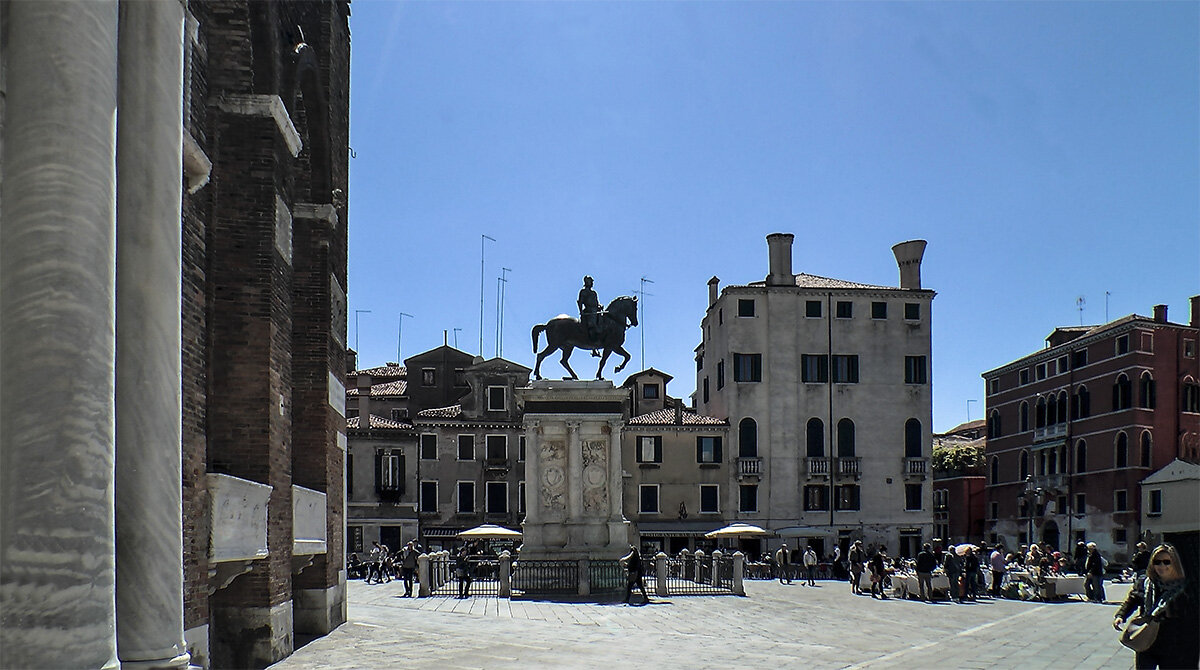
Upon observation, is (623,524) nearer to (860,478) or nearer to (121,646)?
(121,646)

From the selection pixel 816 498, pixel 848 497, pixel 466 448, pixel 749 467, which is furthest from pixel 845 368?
pixel 466 448

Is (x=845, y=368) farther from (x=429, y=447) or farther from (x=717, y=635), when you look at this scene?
(x=717, y=635)

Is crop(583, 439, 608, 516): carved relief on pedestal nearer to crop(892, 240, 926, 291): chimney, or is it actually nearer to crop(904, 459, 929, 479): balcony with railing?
crop(904, 459, 929, 479): balcony with railing

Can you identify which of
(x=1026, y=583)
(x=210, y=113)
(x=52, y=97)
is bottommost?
(x=1026, y=583)

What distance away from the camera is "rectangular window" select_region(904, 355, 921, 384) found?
55.2 metres

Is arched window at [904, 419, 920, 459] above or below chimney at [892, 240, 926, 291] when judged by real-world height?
below

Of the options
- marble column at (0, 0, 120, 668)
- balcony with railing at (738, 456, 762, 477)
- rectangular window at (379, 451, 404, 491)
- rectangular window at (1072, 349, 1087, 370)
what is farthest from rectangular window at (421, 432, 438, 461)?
marble column at (0, 0, 120, 668)

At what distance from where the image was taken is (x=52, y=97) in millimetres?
6316

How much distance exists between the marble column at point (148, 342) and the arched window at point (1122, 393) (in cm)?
5100

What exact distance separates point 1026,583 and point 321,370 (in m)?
20.8

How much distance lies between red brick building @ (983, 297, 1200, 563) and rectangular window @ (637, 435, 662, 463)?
54.5ft

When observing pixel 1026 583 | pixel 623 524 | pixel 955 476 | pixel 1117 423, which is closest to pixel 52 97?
pixel 623 524

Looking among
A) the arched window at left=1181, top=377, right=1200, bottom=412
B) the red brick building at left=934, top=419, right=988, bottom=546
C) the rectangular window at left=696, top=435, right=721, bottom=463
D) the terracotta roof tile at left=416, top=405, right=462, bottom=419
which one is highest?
the arched window at left=1181, top=377, right=1200, bottom=412

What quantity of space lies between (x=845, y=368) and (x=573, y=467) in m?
28.5
